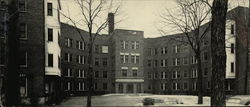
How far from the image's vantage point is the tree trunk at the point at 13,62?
2611cm

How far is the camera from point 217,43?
272 inches

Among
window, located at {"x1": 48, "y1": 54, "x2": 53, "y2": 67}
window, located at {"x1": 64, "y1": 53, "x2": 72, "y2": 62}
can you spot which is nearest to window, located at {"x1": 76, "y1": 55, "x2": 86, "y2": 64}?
window, located at {"x1": 64, "y1": 53, "x2": 72, "y2": 62}

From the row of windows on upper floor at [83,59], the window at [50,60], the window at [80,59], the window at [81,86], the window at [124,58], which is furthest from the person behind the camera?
the window at [124,58]

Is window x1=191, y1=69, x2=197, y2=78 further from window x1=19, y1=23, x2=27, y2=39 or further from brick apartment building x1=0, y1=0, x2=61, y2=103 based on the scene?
window x1=19, y1=23, x2=27, y2=39

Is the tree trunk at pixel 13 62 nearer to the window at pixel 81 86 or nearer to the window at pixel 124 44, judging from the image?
the window at pixel 81 86

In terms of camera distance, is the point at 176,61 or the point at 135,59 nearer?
the point at 135,59

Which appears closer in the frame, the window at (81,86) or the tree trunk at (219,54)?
the tree trunk at (219,54)

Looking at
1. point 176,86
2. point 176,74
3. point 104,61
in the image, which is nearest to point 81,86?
point 104,61

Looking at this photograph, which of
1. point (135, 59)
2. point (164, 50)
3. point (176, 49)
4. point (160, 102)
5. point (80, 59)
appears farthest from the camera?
point (164, 50)

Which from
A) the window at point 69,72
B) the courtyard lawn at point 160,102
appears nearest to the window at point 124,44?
the window at point 69,72

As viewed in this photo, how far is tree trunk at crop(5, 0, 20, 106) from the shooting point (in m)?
26.1

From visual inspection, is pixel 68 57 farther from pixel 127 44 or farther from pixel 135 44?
pixel 135 44

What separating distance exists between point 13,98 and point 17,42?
17.3ft

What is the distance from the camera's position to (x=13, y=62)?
27.0 metres
